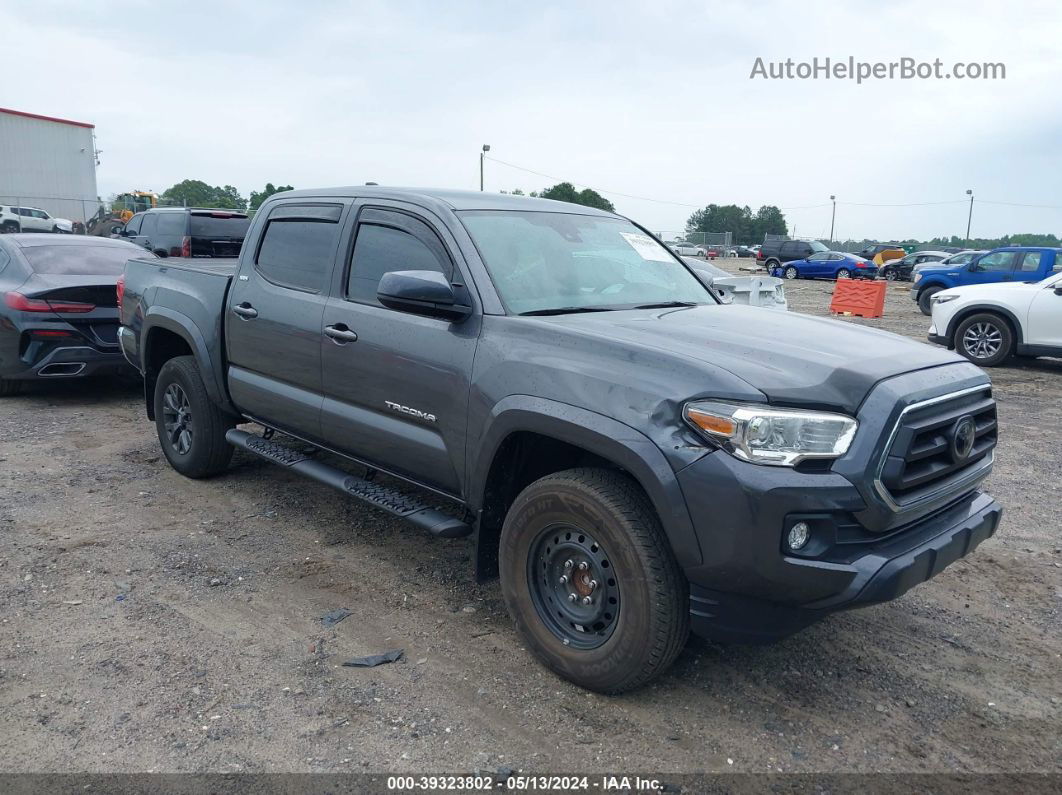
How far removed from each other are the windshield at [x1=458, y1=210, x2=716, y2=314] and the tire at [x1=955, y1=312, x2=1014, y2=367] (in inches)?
344

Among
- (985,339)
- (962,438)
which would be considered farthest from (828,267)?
(962,438)

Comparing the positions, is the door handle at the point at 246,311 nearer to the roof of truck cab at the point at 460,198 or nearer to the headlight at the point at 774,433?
the roof of truck cab at the point at 460,198

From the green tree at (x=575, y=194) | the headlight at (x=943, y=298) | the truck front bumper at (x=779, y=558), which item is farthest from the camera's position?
the green tree at (x=575, y=194)

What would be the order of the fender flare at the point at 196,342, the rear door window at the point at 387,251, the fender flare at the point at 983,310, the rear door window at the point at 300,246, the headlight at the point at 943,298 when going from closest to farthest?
the rear door window at the point at 387,251
the rear door window at the point at 300,246
the fender flare at the point at 196,342
the fender flare at the point at 983,310
the headlight at the point at 943,298

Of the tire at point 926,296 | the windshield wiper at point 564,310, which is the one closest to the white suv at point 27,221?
the tire at point 926,296

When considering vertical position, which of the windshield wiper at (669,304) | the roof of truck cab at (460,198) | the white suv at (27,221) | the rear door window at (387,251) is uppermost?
the white suv at (27,221)

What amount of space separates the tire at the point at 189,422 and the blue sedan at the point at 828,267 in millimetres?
32326

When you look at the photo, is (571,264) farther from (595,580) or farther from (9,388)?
(9,388)

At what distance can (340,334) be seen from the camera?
4199 millimetres

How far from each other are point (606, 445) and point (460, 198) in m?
1.85

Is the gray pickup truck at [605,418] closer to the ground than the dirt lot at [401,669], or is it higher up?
higher up

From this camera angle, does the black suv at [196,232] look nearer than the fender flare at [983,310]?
No

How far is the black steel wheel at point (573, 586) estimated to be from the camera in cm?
318

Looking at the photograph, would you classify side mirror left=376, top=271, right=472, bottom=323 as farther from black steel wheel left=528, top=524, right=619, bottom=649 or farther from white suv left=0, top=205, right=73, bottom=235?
white suv left=0, top=205, right=73, bottom=235
